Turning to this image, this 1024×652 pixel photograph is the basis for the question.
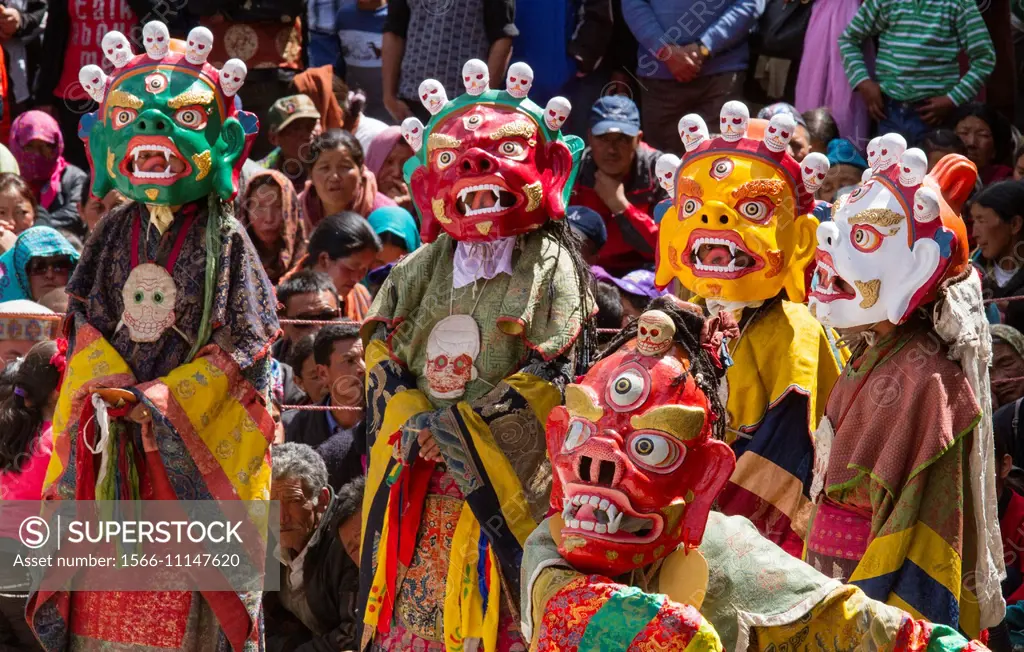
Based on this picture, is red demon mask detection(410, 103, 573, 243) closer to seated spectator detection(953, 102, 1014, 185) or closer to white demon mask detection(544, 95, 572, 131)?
white demon mask detection(544, 95, 572, 131)

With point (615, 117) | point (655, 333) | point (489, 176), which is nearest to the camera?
point (655, 333)

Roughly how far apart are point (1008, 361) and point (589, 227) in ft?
6.57

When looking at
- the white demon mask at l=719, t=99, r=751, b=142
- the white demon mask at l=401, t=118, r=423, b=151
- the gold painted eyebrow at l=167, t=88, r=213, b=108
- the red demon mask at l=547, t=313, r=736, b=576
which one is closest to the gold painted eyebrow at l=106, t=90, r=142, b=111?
the gold painted eyebrow at l=167, t=88, r=213, b=108

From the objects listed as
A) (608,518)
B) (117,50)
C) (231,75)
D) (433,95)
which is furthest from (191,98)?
(608,518)

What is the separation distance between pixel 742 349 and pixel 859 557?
92 centimetres

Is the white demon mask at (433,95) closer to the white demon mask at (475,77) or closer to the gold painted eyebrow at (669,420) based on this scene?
the white demon mask at (475,77)

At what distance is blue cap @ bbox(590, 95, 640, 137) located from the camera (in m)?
8.36

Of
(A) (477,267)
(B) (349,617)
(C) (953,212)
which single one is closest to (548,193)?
(A) (477,267)

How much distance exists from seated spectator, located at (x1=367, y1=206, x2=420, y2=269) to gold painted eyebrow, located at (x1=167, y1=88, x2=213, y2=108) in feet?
7.31

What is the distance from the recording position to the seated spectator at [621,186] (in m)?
8.33

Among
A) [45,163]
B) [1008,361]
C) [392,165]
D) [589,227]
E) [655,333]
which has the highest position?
[655,333]

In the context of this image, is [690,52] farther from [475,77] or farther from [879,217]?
[879,217]

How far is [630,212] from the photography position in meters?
8.32

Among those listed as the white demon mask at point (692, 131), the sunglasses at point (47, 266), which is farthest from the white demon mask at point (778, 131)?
the sunglasses at point (47, 266)
